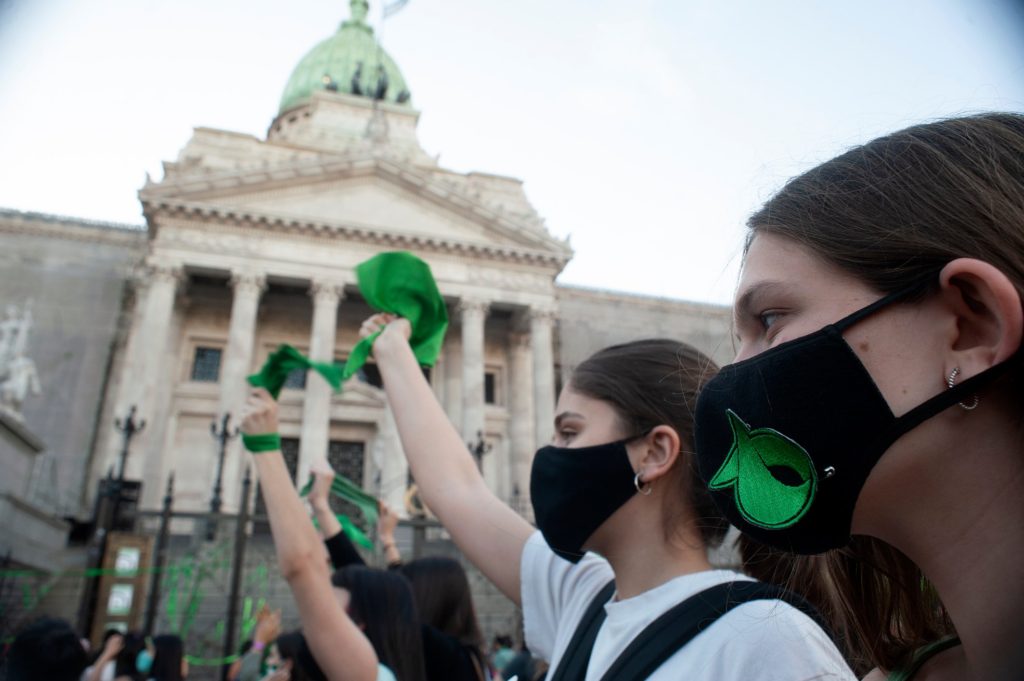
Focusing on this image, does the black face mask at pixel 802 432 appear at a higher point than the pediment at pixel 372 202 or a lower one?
lower

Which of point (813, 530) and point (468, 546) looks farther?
point (468, 546)

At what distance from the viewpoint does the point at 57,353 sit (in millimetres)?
27766

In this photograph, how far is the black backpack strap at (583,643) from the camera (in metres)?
1.93

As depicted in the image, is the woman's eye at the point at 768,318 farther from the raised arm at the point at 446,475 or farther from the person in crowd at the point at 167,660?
the person in crowd at the point at 167,660

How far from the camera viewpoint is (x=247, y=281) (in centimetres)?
2606

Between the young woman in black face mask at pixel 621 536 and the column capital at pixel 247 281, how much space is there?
25119 millimetres

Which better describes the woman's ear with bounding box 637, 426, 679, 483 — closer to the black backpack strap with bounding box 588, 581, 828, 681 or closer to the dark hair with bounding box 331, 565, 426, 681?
the black backpack strap with bounding box 588, 581, 828, 681

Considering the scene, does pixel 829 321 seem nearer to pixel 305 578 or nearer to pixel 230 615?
pixel 305 578

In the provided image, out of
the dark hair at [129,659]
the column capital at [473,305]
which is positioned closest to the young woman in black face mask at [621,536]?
the dark hair at [129,659]

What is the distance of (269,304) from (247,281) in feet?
10.6

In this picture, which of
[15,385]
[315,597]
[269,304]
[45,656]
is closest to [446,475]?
[315,597]

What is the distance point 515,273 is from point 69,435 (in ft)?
56.0

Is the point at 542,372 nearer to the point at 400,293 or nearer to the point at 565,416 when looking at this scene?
the point at 400,293

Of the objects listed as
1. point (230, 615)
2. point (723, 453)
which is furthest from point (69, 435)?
point (723, 453)
